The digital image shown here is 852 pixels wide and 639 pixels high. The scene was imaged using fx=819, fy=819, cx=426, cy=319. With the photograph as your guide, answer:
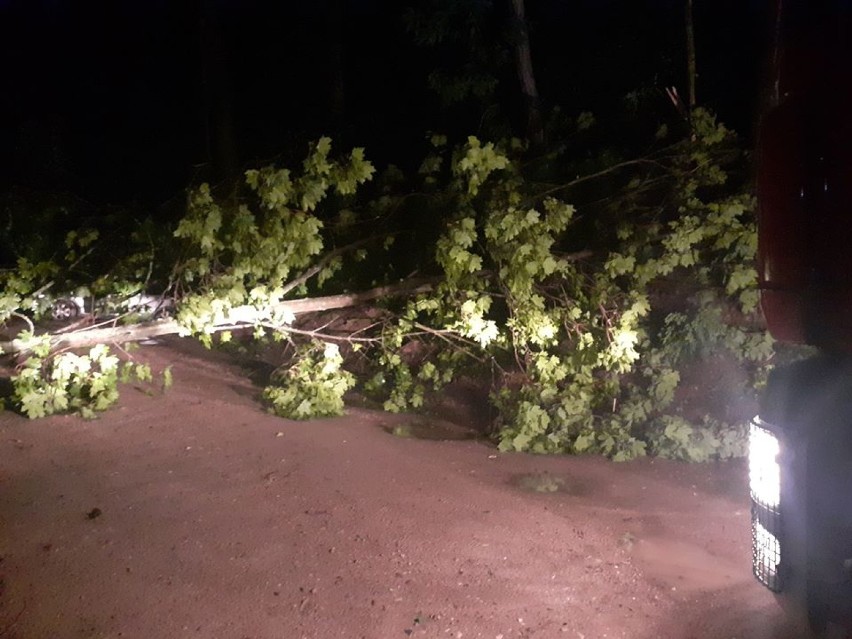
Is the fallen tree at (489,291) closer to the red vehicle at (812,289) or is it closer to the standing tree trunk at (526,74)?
the standing tree trunk at (526,74)

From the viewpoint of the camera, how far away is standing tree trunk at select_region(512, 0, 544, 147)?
10906mm

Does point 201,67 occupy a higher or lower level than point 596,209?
higher

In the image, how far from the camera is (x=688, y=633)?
4.17 meters

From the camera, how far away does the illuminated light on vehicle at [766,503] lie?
9.49ft

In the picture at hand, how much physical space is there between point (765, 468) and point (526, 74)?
9068mm

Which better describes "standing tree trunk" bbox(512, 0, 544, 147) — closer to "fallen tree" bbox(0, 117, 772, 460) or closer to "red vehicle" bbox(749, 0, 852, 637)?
"fallen tree" bbox(0, 117, 772, 460)

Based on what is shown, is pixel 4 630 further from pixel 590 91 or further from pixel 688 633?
pixel 590 91

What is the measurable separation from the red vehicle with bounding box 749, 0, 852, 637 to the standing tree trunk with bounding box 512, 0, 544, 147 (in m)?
8.12

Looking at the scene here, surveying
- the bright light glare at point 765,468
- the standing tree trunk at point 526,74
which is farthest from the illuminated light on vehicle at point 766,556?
the standing tree trunk at point 526,74

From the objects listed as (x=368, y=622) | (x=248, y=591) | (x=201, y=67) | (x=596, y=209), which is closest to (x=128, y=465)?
(x=248, y=591)

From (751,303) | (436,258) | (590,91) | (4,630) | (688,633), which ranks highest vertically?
(590,91)

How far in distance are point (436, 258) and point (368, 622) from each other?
4.32 metres

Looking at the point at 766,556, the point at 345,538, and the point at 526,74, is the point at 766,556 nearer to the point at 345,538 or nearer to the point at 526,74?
the point at 345,538

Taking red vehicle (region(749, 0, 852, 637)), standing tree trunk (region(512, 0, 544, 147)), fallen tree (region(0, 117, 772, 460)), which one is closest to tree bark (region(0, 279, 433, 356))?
fallen tree (region(0, 117, 772, 460))
